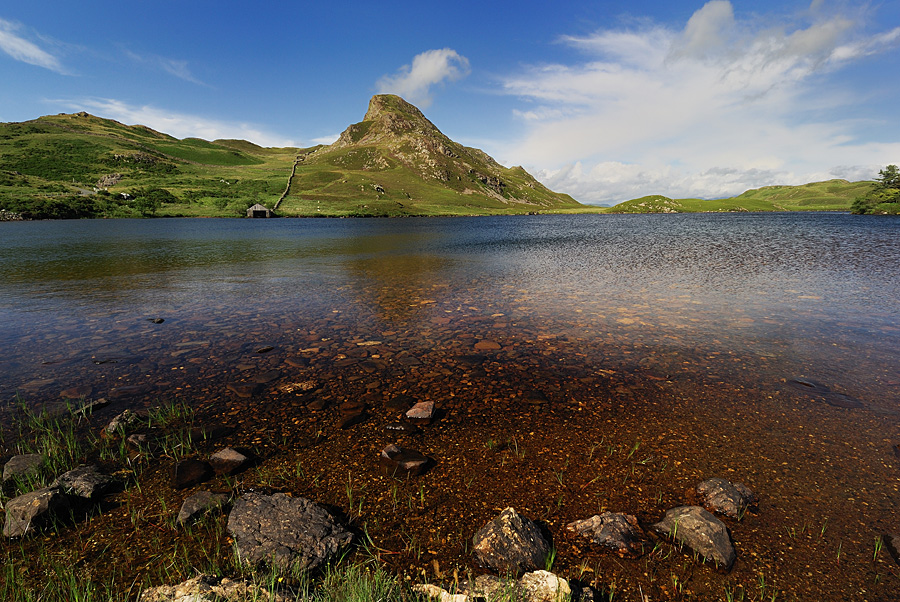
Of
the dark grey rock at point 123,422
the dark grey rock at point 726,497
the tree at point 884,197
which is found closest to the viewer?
the dark grey rock at point 726,497

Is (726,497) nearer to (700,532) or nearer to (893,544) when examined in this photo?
(700,532)

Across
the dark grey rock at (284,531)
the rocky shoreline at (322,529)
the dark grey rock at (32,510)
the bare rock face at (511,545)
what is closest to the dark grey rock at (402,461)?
the rocky shoreline at (322,529)

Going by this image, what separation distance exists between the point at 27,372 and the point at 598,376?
19902 millimetres

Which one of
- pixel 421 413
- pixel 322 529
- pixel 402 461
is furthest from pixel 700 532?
pixel 421 413

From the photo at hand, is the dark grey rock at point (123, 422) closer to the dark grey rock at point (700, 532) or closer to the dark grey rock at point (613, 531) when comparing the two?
the dark grey rock at point (613, 531)

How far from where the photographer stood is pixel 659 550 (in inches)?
242

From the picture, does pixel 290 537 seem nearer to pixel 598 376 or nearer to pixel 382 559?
pixel 382 559

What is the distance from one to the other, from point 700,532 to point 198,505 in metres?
8.62

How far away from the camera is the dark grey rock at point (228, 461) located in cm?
829

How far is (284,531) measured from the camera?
246 inches

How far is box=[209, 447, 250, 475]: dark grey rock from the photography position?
27.2 ft

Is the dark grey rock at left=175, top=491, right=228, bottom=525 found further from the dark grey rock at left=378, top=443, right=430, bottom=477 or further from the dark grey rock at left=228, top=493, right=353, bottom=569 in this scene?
the dark grey rock at left=378, top=443, right=430, bottom=477

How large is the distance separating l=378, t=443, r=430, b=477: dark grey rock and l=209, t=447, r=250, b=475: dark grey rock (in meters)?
3.00

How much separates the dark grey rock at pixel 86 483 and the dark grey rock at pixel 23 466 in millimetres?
886
